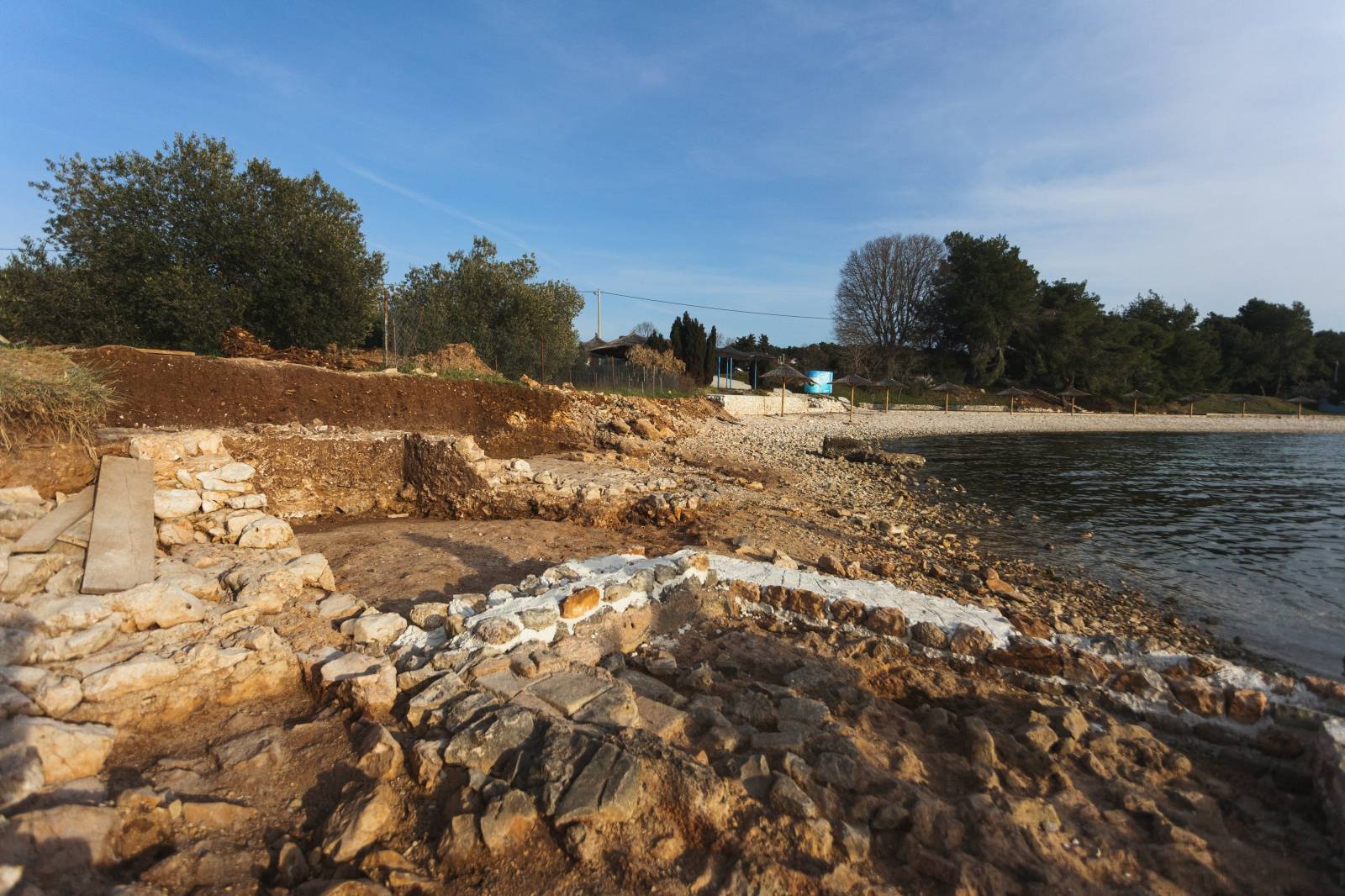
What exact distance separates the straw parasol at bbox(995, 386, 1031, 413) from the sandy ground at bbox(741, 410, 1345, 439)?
2403mm

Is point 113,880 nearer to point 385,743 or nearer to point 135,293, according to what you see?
point 385,743

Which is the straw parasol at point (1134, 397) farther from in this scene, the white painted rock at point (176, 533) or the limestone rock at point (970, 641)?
the white painted rock at point (176, 533)

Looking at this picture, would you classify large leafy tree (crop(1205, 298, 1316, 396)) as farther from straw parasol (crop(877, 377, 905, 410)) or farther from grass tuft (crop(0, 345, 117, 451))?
grass tuft (crop(0, 345, 117, 451))

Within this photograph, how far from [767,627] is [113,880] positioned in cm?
373

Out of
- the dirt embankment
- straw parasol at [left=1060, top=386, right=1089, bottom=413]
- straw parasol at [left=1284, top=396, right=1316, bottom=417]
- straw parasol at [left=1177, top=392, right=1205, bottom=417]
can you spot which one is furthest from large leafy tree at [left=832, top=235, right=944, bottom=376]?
the dirt embankment

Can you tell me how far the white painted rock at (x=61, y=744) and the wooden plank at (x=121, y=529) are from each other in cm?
159

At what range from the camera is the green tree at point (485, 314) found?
69.7ft

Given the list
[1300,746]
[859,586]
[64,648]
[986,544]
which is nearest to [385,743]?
[64,648]

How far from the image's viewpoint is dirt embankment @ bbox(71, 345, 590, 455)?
27.4 ft

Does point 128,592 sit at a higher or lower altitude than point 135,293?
lower

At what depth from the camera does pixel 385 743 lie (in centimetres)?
272

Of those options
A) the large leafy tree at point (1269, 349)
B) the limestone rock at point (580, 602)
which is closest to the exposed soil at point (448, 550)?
the limestone rock at point (580, 602)

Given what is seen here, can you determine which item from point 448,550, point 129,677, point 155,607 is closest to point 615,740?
point 129,677

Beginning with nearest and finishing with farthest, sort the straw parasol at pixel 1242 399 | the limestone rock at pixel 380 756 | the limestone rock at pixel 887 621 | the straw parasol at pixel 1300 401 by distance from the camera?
the limestone rock at pixel 380 756 → the limestone rock at pixel 887 621 → the straw parasol at pixel 1300 401 → the straw parasol at pixel 1242 399
